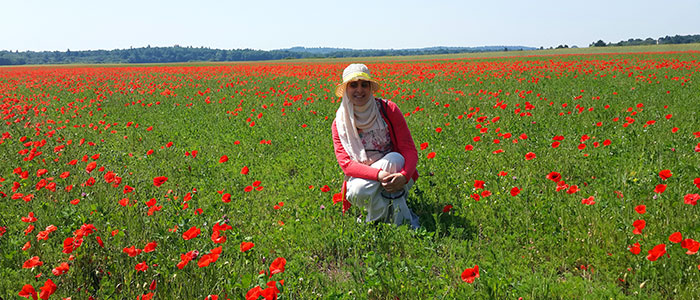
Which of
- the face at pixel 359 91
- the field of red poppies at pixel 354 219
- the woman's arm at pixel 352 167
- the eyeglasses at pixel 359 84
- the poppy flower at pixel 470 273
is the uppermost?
the eyeglasses at pixel 359 84

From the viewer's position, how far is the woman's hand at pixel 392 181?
11.5 ft

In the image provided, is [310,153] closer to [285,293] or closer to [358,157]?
[358,157]

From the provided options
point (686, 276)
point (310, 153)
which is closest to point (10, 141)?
point (310, 153)

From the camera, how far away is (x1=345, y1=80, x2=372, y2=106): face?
3.74 metres

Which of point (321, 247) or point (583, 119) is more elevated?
point (583, 119)

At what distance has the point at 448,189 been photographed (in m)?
4.55

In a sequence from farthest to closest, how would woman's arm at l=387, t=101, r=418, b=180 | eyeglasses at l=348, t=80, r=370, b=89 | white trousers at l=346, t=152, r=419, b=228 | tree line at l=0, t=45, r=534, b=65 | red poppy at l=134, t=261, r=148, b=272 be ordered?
tree line at l=0, t=45, r=534, b=65 → woman's arm at l=387, t=101, r=418, b=180 → eyeglasses at l=348, t=80, r=370, b=89 → white trousers at l=346, t=152, r=419, b=228 → red poppy at l=134, t=261, r=148, b=272

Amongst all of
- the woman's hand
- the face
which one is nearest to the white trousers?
the woman's hand

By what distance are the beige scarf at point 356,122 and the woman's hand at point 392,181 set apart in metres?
0.36

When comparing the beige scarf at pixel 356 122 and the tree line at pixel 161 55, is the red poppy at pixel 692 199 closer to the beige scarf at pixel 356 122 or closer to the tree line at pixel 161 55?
the beige scarf at pixel 356 122

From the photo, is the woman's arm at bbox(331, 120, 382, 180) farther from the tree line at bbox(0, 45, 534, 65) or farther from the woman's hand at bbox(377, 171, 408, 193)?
the tree line at bbox(0, 45, 534, 65)

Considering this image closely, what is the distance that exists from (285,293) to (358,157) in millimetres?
1463

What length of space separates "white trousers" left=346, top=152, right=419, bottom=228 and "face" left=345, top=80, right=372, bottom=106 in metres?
0.54

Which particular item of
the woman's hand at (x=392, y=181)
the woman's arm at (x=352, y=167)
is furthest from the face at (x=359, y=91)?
the woman's hand at (x=392, y=181)
